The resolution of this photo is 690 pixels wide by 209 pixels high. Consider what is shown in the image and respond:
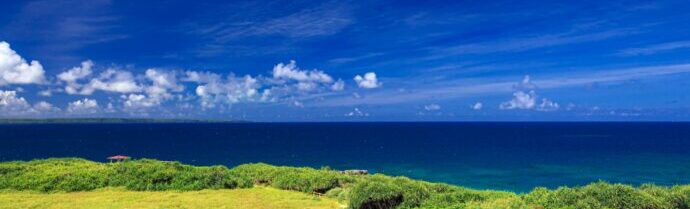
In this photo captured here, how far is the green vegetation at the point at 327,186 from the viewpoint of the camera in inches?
835

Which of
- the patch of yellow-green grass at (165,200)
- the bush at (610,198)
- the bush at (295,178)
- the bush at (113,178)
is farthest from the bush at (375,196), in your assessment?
the bush at (113,178)

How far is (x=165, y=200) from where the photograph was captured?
31.6m

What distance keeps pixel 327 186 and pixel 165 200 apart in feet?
36.2

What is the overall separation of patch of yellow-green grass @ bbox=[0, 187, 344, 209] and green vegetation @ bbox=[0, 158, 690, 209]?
1263mm

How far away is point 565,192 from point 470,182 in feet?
139

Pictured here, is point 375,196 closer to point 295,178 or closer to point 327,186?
point 327,186

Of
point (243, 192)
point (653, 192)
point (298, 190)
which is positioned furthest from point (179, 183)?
point (653, 192)

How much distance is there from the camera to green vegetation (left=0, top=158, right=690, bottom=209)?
835 inches

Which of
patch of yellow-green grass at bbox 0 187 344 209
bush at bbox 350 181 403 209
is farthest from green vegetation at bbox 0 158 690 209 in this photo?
patch of yellow-green grass at bbox 0 187 344 209

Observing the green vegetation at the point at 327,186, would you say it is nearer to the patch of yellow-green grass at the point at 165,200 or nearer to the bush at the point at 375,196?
the bush at the point at 375,196

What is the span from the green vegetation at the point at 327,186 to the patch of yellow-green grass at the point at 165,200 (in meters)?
1.26

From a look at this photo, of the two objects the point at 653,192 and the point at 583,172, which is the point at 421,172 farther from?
the point at 653,192

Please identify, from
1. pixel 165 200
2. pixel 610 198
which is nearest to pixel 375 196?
pixel 610 198

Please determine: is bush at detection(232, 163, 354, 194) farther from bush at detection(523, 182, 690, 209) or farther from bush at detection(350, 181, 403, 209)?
bush at detection(523, 182, 690, 209)
